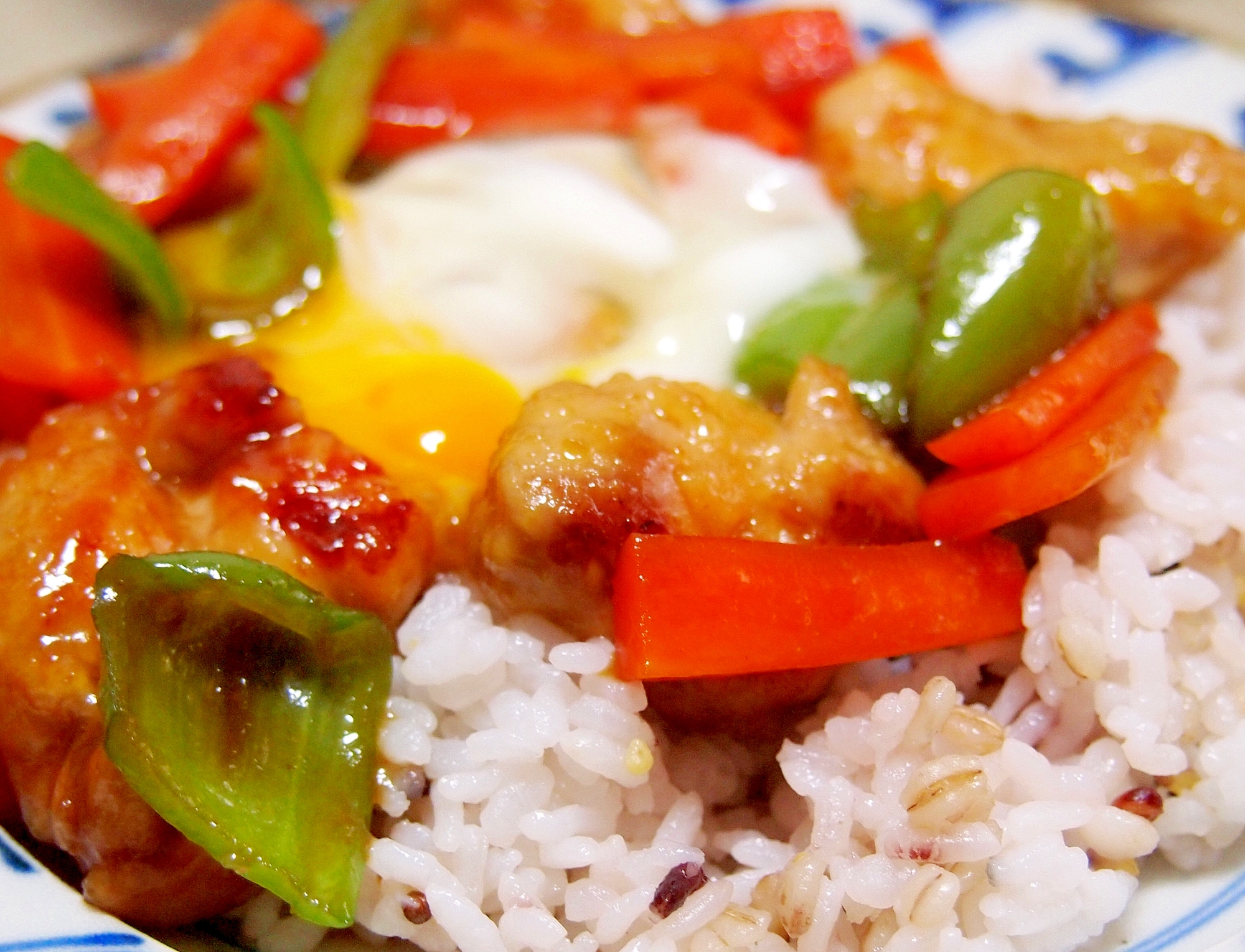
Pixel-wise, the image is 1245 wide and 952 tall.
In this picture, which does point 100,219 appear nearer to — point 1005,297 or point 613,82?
point 613,82

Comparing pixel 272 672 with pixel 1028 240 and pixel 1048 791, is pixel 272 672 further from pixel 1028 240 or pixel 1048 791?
pixel 1028 240

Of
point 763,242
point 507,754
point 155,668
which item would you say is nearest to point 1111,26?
point 763,242

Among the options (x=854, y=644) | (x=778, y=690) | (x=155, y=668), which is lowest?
(x=778, y=690)

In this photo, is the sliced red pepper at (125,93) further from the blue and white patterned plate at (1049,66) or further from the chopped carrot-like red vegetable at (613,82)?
the chopped carrot-like red vegetable at (613,82)

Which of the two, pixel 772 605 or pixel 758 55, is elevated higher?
pixel 758 55

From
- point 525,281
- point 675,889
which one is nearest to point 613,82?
point 525,281

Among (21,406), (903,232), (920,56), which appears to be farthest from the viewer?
(920,56)

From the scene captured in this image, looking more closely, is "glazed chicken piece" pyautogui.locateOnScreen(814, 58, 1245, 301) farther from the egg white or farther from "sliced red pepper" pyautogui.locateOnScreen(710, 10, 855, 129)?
"sliced red pepper" pyautogui.locateOnScreen(710, 10, 855, 129)
